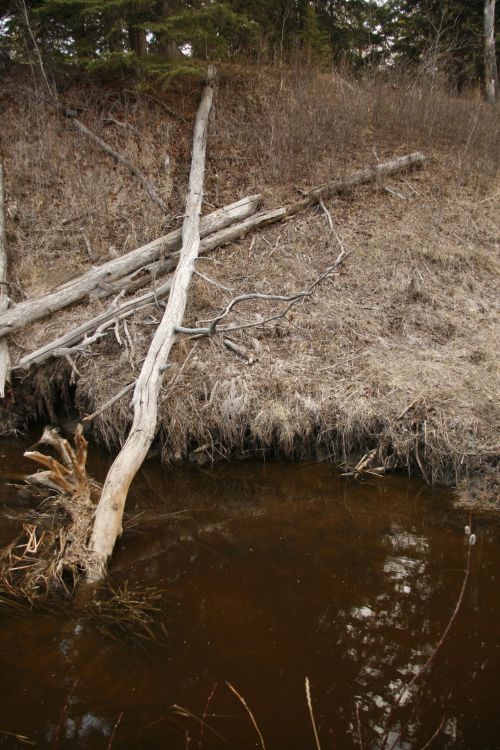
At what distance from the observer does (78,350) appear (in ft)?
22.1

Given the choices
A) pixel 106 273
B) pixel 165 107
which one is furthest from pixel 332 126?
pixel 106 273

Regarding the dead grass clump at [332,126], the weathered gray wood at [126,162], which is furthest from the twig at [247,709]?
the dead grass clump at [332,126]

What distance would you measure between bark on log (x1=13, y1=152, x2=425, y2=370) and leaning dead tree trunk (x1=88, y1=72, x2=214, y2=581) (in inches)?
15.7

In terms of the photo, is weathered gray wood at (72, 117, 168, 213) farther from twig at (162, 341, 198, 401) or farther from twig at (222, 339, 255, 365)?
twig at (162, 341, 198, 401)

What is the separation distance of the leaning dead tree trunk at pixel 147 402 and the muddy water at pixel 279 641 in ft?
0.78

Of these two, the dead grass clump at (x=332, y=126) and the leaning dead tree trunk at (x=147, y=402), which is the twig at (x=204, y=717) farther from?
the dead grass clump at (x=332, y=126)

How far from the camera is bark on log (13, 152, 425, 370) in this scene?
6871 mm

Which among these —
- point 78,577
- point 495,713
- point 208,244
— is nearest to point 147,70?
point 208,244

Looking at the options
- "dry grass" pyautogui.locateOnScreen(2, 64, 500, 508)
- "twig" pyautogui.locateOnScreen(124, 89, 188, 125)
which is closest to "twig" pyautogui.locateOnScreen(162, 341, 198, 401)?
"dry grass" pyautogui.locateOnScreen(2, 64, 500, 508)

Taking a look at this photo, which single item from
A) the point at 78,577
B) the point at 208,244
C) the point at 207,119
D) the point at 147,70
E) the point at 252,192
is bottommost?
the point at 78,577

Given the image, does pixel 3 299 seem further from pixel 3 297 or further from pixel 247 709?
pixel 247 709

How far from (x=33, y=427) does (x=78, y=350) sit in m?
1.25

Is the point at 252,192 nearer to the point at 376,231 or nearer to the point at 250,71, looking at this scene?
the point at 376,231

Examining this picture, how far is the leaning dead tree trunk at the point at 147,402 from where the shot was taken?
4289 mm
